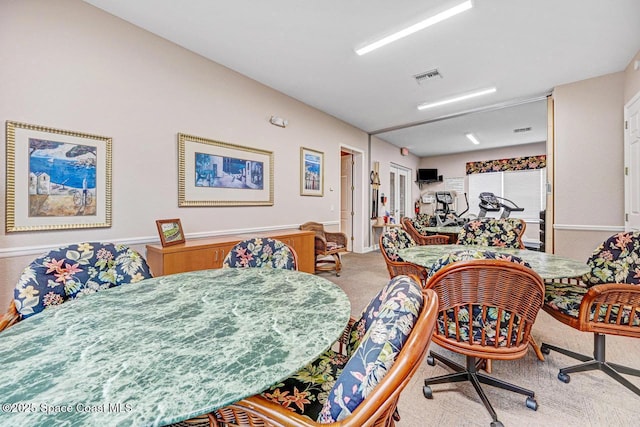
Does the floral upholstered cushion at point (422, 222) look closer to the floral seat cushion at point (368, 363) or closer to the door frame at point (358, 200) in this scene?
the door frame at point (358, 200)

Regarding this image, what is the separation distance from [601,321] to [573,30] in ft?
9.42

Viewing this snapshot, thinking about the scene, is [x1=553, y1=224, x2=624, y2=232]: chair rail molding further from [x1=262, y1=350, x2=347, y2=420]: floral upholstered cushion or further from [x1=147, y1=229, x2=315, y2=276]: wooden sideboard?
[x1=147, y1=229, x2=315, y2=276]: wooden sideboard

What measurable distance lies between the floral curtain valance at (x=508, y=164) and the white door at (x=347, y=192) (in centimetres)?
455

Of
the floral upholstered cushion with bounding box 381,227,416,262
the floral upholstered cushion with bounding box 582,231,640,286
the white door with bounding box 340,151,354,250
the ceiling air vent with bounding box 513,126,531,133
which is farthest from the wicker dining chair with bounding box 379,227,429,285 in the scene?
the ceiling air vent with bounding box 513,126,531,133

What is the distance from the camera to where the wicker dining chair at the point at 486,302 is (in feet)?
4.09

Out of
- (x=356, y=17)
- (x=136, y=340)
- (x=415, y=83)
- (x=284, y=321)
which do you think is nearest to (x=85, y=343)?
(x=136, y=340)

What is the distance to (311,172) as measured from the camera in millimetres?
4746

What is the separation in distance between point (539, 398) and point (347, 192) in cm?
504

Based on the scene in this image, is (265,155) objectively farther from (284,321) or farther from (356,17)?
(284,321)

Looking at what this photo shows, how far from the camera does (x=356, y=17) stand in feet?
8.08

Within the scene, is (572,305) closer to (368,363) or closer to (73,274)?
(368,363)

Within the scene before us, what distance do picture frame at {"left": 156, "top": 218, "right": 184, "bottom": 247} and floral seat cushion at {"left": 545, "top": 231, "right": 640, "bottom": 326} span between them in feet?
10.5

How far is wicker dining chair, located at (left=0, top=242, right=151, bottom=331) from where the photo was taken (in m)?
1.24

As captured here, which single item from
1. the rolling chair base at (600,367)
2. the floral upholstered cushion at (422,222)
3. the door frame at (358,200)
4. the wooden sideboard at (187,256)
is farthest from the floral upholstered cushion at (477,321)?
the door frame at (358,200)
